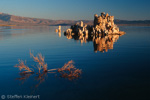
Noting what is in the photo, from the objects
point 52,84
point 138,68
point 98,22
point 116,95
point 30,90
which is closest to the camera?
point 116,95

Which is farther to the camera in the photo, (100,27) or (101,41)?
(100,27)

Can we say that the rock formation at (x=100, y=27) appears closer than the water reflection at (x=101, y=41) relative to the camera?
No

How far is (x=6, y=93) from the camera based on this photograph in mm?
10047

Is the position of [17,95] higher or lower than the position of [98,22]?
lower

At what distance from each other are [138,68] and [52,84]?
28.7 ft

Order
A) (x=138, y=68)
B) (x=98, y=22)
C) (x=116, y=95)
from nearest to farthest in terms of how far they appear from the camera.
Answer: (x=116, y=95), (x=138, y=68), (x=98, y=22)

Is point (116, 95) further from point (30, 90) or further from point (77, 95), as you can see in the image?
point (30, 90)

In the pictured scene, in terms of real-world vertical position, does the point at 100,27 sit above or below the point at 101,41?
above

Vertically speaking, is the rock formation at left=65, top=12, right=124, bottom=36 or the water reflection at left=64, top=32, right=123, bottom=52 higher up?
the rock formation at left=65, top=12, right=124, bottom=36

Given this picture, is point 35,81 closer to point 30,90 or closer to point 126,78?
point 30,90

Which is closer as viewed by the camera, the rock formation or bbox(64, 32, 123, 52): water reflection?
bbox(64, 32, 123, 52): water reflection

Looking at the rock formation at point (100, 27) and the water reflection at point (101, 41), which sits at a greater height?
the rock formation at point (100, 27)

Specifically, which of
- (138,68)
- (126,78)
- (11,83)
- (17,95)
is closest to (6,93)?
(17,95)

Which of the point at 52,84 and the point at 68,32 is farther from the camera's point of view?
the point at 68,32
